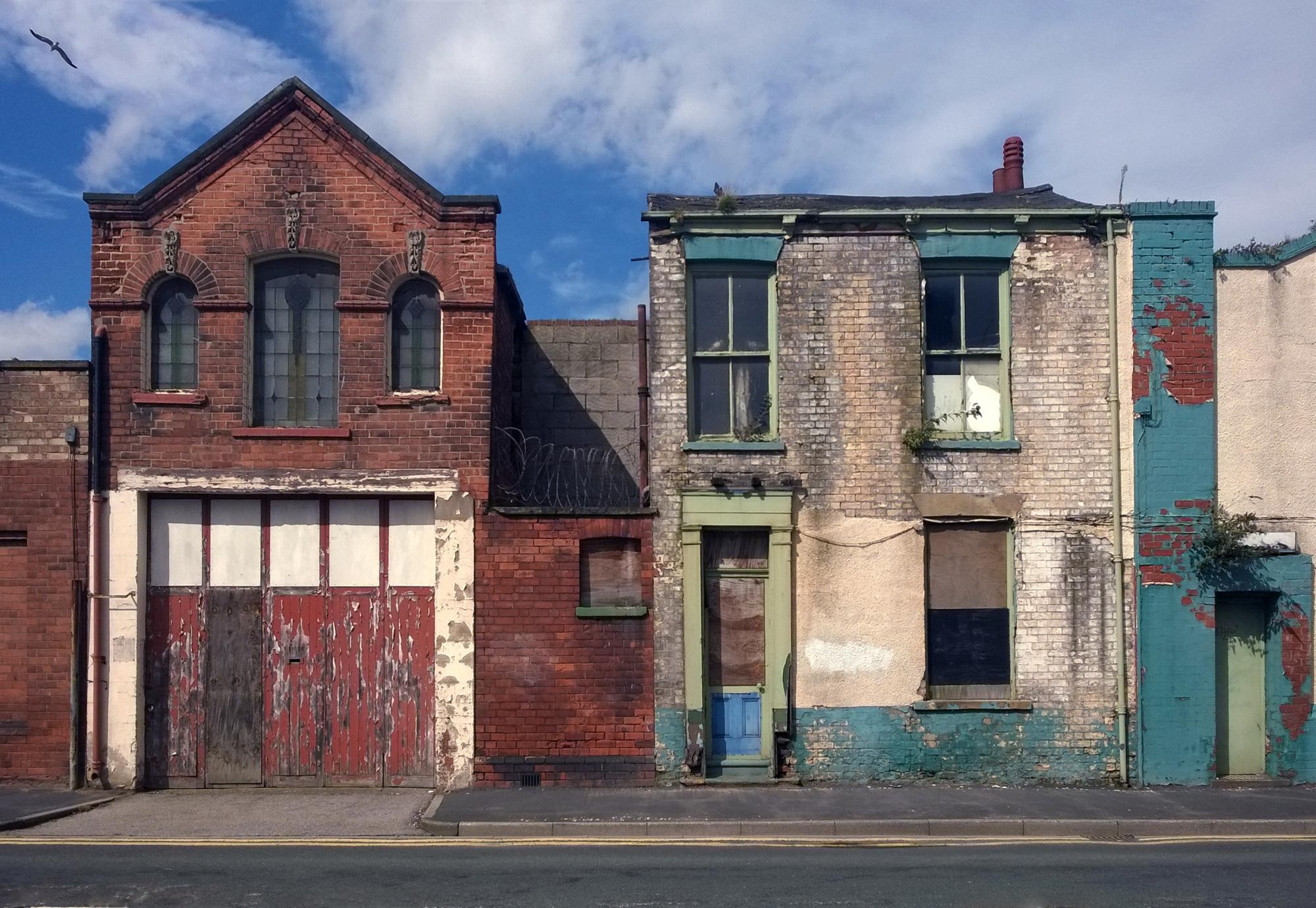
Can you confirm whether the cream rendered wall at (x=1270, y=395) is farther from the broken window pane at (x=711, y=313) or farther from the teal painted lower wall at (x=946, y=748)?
the broken window pane at (x=711, y=313)

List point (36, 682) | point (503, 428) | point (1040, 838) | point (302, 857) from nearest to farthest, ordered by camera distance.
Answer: point (302, 857) < point (1040, 838) < point (36, 682) < point (503, 428)

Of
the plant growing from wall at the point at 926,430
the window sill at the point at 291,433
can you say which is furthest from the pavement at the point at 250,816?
the plant growing from wall at the point at 926,430

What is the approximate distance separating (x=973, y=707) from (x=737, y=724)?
2.79 m

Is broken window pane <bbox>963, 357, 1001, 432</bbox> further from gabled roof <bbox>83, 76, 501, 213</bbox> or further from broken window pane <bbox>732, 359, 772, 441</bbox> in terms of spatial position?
gabled roof <bbox>83, 76, 501, 213</bbox>

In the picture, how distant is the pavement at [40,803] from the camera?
10500 millimetres

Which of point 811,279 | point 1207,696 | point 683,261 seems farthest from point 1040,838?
point 683,261

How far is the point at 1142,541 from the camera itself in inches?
490

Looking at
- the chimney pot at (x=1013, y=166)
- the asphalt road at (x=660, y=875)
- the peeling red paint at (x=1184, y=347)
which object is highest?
the chimney pot at (x=1013, y=166)

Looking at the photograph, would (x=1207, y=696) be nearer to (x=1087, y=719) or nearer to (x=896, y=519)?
(x=1087, y=719)

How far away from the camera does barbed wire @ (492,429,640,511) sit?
12961 millimetres

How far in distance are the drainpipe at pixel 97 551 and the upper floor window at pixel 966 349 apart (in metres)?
9.84

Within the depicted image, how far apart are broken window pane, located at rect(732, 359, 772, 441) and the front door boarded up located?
13.1 feet

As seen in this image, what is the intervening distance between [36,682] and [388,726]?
4071 millimetres

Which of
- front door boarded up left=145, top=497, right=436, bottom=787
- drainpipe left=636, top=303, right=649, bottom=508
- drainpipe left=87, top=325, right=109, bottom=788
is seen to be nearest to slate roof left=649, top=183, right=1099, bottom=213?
drainpipe left=636, top=303, right=649, bottom=508
